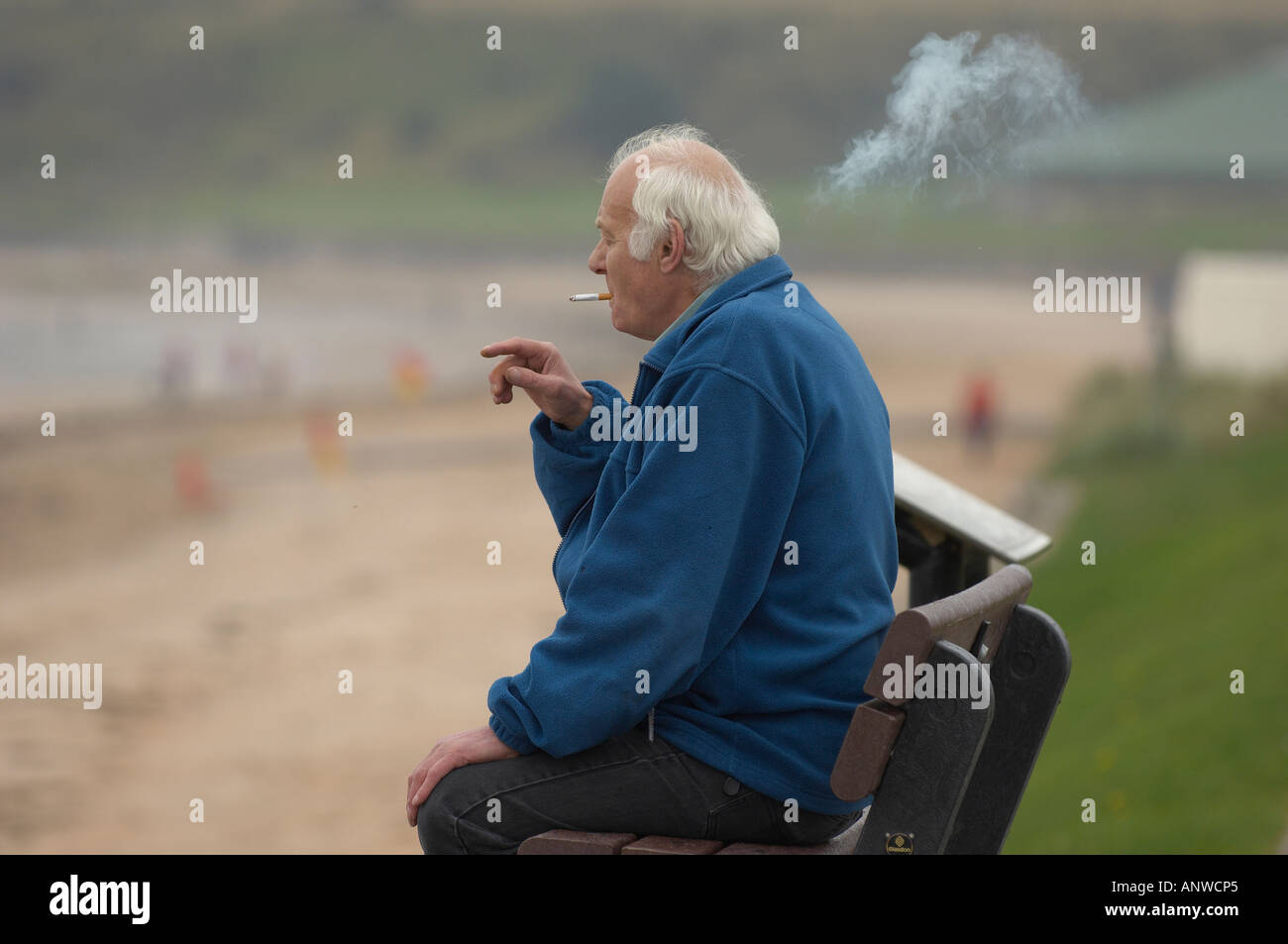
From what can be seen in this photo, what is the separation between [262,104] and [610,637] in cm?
7138

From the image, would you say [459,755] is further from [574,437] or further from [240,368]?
[240,368]

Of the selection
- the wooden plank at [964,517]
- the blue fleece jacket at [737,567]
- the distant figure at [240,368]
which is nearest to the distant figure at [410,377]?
the distant figure at [240,368]

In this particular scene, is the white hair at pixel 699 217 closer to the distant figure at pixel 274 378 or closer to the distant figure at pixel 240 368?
the distant figure at pixel 274 378

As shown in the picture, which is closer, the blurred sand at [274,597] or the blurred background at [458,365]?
the blurred background at [458,365]

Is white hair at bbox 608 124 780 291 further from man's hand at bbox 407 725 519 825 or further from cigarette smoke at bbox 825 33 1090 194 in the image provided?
man's hand at bbox 407 725 519 825

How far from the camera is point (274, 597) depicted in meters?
17.5

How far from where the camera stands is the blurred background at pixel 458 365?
343 inches

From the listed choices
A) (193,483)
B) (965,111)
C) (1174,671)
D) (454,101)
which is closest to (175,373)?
(193,483)

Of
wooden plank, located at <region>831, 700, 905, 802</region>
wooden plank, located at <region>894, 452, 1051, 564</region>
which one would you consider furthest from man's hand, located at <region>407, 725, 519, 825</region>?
wooden plank, located at <region>894, 452, 1051, 564</region>

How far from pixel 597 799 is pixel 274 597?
1587 centimetres

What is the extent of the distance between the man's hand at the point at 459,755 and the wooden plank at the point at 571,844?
136 millimetres

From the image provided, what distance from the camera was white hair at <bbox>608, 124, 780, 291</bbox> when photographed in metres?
2.32

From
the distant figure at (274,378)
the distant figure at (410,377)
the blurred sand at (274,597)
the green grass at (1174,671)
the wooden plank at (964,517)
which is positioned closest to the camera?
the wooden plank at (964,517)

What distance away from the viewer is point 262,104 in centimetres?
6900
